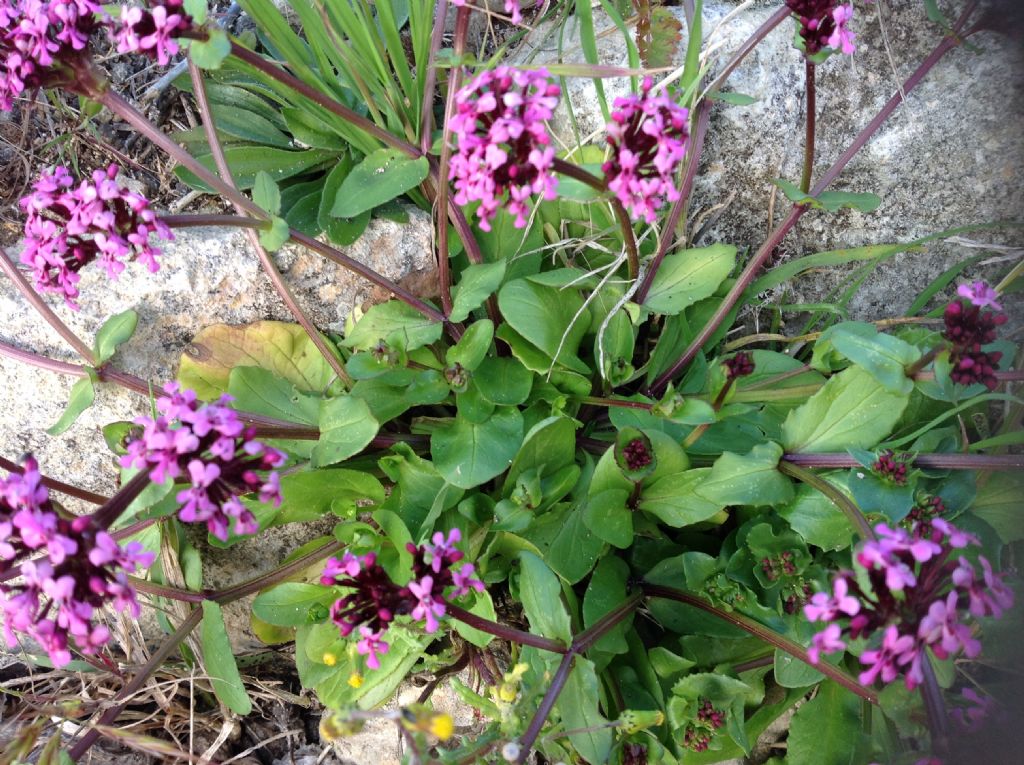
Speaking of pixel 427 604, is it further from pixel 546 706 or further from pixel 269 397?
pixel 269 397

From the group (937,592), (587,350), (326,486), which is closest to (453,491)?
(326,486)

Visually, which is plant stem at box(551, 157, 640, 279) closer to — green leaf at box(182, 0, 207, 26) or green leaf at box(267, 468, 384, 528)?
green leaf at box(182, 0, 207, 26)

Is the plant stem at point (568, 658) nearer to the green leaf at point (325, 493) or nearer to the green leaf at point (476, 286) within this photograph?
the green leaf at point (325, 493)

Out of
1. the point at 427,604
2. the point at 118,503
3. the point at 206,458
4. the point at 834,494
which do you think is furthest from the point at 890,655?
the point at 118,503

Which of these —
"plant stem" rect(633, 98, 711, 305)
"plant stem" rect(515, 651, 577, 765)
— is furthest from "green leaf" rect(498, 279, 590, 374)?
"plant stem" rect(515, 651, 577, 765)

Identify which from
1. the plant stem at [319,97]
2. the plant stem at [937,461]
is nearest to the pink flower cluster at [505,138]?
the plant stem at [319,97]
